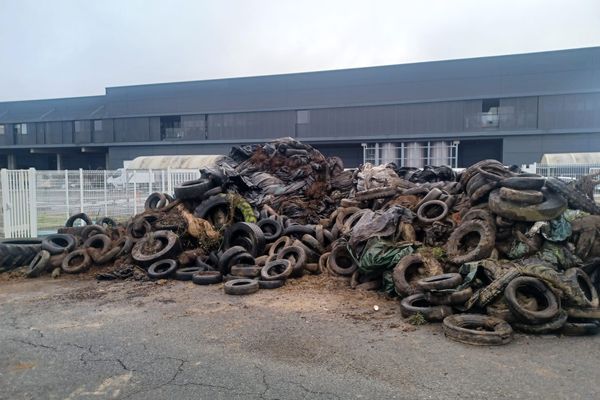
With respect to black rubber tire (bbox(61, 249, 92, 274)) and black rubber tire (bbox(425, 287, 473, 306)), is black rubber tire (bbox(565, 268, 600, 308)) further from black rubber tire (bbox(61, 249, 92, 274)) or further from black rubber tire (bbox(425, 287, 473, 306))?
black rubber tire (bbox(61, 249, 92, 274))

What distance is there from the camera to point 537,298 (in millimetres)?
5234

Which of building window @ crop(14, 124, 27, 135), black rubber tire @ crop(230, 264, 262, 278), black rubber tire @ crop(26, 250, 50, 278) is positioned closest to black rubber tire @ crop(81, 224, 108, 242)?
black rubber tire @ crop(26, 250, 50, 278)

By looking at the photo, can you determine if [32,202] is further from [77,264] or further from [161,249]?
[161,249]

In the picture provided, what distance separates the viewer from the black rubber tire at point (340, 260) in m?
7.53

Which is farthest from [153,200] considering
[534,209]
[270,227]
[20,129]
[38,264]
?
[20,129]

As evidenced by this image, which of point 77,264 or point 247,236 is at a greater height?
point 247,236

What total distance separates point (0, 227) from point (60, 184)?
214 cm

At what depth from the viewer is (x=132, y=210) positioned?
16047 mm

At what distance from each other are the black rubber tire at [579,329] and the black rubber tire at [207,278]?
16.5ft

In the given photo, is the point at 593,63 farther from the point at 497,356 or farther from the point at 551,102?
the point at 497,356

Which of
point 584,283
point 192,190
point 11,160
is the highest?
point 11,160

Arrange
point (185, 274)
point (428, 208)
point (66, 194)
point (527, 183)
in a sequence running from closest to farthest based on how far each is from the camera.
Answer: point (527, 183) → point (185, 274) → point (428, 208) → point (66, 194)

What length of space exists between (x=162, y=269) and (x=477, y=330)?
5.51 metres

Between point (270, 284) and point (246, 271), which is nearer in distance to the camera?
point (270, 284)
